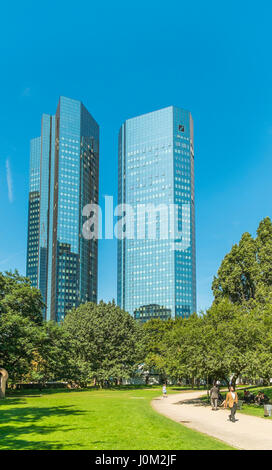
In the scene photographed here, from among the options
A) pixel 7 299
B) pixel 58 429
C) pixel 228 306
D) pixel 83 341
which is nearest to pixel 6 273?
pixel 7 299

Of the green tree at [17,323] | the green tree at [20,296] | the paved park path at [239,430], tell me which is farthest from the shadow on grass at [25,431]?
the green tree at [20,296]

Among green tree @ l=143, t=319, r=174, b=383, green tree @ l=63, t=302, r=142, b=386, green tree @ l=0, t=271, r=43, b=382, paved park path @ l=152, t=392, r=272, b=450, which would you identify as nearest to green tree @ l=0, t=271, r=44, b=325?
green tree @ l=0, t=271, r=43, b=382

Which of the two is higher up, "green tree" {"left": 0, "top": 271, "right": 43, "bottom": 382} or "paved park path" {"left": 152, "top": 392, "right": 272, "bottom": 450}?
"green tree" {"left": 0, "top": 271, "right": 43, "bottom": 382}

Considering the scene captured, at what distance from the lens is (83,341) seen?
6875 cm

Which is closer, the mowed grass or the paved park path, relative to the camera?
the mowed grass

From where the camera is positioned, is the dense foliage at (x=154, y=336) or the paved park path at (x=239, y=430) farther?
the dense foliage at (x=154, y=336)

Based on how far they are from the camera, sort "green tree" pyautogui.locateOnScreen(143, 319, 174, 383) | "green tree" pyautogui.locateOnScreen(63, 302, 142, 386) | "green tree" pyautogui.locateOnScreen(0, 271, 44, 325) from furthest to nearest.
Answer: "green tree" pyautogui.locateOnScreen(143, 319, 174, 383), "green tree" pyautogui.locateOnScreen(63, 302, 142, 386), "green tree" pyautogui.locateOnScreen(0, 271, 44, 325)

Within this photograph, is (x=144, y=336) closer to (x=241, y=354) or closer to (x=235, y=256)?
(x=235, y=256)

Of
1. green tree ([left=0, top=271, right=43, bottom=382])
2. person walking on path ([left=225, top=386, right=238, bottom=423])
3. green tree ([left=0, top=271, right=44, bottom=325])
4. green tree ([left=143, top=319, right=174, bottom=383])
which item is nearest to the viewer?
person walking on path ([left=225, top=386, right=238, bottom=423])

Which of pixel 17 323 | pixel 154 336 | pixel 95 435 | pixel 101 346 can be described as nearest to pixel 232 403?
pixel 95 435

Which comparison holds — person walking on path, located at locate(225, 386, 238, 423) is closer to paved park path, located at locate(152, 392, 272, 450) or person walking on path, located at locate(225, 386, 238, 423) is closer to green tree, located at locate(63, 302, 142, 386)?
paved park path, located at locate(152, 392, 272, 450)

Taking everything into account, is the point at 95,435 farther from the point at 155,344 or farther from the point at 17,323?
the point at 155,344

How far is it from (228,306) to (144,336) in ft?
139

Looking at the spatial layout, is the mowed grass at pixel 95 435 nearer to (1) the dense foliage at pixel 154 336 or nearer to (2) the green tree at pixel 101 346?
(1) the dense foliage at pixel 154 336
